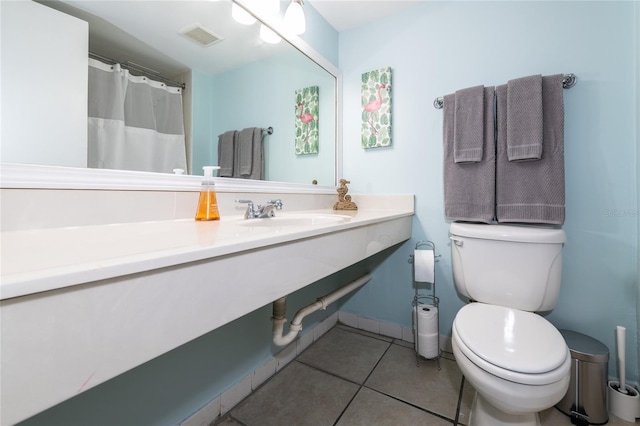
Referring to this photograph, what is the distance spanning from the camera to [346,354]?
1.62 m

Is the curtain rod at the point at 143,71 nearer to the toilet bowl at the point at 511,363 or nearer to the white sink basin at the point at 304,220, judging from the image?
the white sink basin at the point at 304,220

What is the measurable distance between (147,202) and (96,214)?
0.48 ft

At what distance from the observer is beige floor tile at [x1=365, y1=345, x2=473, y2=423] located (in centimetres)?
123

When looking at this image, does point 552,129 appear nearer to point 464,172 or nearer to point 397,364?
point 464,172

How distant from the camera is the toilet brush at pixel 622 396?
1.13 meters

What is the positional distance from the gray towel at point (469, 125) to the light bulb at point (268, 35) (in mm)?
1029

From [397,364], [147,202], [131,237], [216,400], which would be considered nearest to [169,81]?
[147,202]

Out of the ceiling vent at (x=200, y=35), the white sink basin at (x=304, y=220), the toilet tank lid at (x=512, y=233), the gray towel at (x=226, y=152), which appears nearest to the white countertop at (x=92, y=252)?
the white sink basin at (x=304, y=220)

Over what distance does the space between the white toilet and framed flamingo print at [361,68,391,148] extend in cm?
75

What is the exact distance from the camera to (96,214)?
792 mm

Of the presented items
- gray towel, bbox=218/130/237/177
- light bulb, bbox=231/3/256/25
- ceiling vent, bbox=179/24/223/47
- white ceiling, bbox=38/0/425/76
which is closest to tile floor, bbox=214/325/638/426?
gray towel, bbox=218/130/237/177

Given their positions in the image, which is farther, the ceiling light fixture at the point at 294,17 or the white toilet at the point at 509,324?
the ceiling light fixture at the point at 294,17

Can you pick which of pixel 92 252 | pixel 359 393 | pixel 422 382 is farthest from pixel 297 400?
pixel 92 252

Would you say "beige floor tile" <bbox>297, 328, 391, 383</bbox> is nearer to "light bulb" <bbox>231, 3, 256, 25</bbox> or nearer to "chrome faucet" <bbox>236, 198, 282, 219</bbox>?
"chrome faucet" <bbox>236, 198, 282, 219</bbox>
